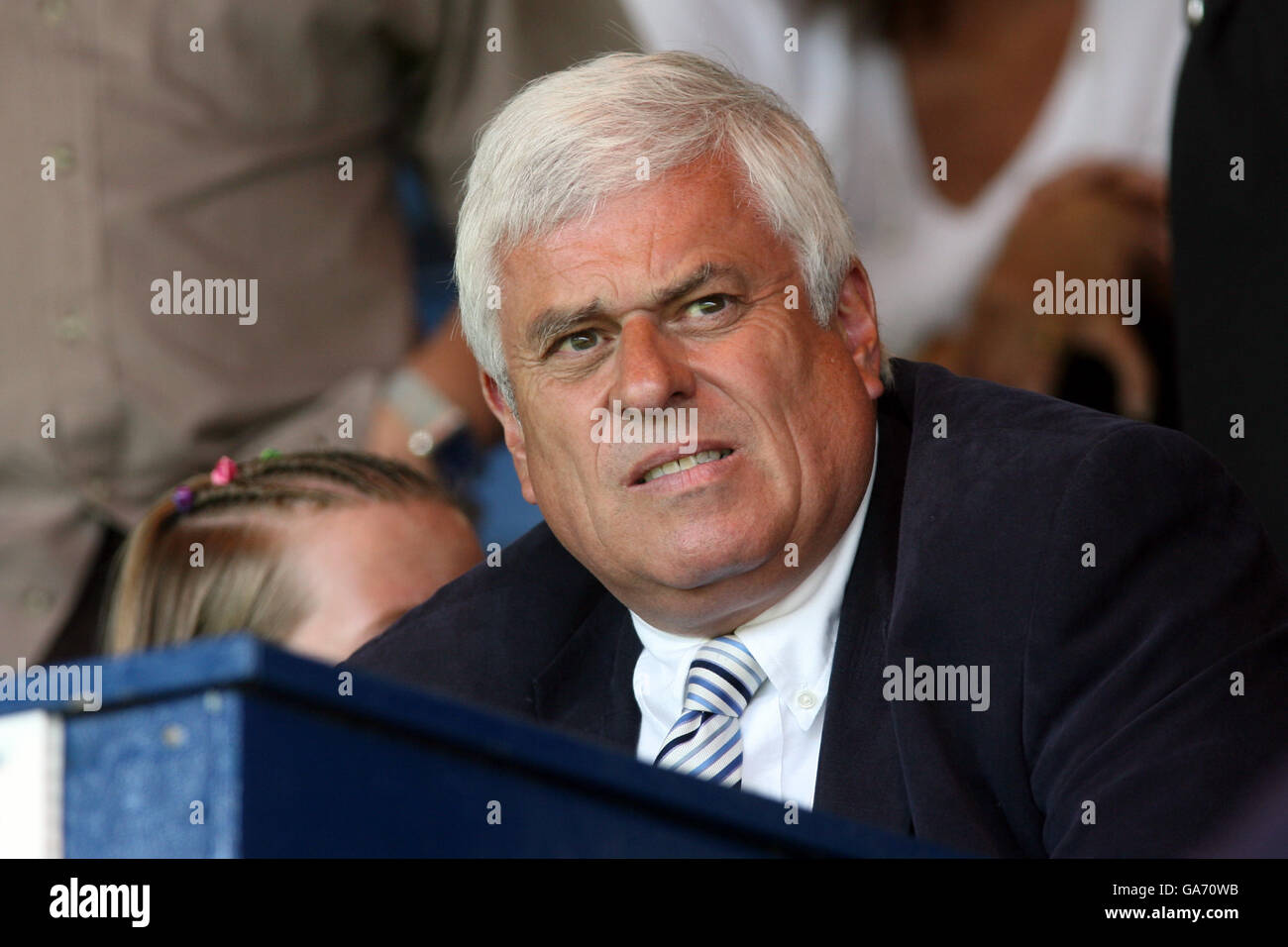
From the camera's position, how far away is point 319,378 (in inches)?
114

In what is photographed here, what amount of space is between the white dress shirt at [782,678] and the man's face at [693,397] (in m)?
0.02

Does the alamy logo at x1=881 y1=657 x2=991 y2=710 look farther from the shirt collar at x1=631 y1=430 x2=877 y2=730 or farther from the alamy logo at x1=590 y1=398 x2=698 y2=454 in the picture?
the alamy logo at x1=590 y1=398 x2=698 y2=454

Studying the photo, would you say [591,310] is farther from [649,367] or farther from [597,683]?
[597,683]

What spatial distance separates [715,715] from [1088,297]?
1.53 metres

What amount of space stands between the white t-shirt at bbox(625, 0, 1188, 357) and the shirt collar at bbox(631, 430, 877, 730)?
1176 mm

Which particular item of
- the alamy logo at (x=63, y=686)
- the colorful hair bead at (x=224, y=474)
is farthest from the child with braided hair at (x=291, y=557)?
the alamy logo at (x=63, y=686)

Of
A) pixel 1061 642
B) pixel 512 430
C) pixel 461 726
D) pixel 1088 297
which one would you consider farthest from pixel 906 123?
pixel 461 726

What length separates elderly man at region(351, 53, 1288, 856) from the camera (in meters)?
1.51

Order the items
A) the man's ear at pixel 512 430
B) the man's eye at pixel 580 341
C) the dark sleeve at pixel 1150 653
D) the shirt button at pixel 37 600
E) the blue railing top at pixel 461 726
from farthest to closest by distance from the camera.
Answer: the shirt button at pixel 37 600, the man's ear at pixel 512 430, the man's eye at pixel 580 341, the dark sleeve at pixel 1150 653, the blue railing top at pixel 461 726

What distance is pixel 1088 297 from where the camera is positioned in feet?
10.0

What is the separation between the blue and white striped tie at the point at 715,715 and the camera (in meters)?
1.75

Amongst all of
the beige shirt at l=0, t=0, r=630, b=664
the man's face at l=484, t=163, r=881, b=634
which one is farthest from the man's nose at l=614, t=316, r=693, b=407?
the beige shirt at l=0, t=0, r=630, b=664

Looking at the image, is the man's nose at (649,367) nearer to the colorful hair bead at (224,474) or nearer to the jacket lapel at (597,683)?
the jacket lapel at (597,683)
